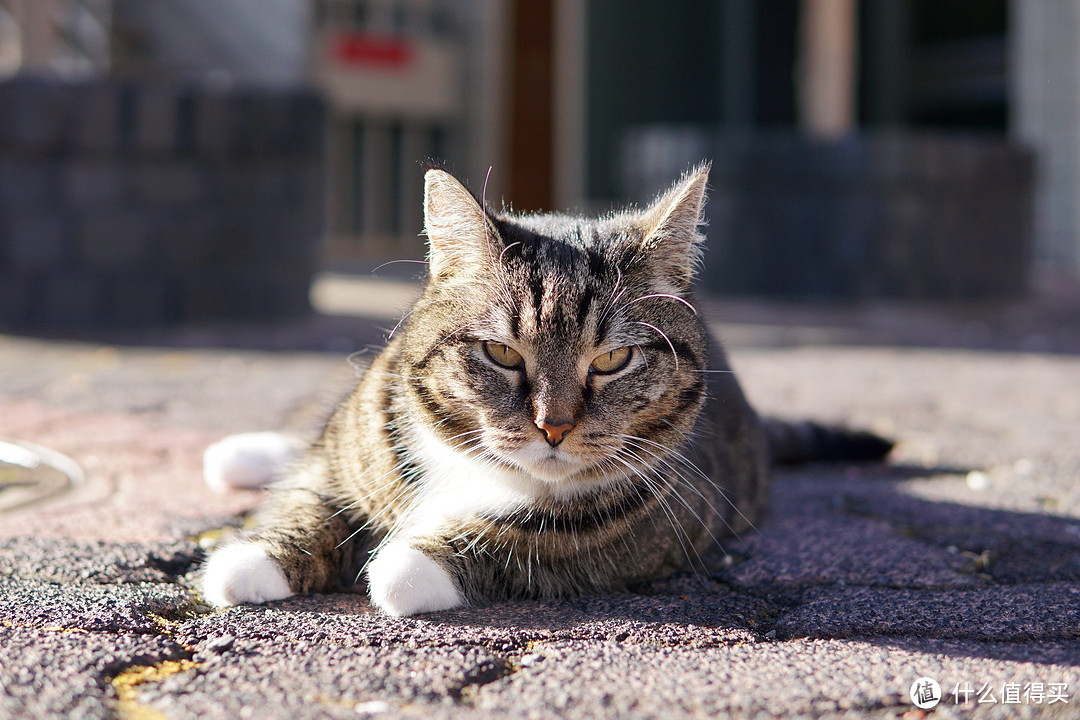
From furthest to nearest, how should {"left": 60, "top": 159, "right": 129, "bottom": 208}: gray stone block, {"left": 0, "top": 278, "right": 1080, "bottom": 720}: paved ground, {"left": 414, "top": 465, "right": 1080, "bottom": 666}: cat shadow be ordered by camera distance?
{"left": 60, "top": 159, "right": 129, "bottom": 208}: gray stone block
{"left": 414, "top": 465, "right": 1080, "bottom": 666}: cat shadow
{"left": 0, "top": 278, "right": 1080, "bottom": 720}: paved ground

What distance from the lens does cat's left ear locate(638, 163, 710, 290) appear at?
1.91m

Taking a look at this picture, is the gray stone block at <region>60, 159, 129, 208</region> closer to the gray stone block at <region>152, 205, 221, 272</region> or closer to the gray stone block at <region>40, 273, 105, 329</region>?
the gray stone block at <region>152, 205, 221, 272</region>

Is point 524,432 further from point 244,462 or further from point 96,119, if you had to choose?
point 96,119

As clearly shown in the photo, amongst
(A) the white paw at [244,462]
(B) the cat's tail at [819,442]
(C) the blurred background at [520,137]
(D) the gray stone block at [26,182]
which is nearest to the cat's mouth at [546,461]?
(C) the blurred background at [520,137]

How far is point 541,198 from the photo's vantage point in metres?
11.4

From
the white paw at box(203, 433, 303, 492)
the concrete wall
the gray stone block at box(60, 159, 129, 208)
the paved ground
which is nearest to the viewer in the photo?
the paved ground

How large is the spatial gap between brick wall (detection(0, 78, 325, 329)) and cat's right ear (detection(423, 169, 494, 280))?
3702 mm

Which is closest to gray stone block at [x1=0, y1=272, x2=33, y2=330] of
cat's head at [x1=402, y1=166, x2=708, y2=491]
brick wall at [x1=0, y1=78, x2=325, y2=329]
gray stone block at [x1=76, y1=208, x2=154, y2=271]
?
brick wall at [x1=0, y1=78, x2=325, y2=329]

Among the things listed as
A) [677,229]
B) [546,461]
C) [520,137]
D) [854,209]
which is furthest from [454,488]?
[520,137]

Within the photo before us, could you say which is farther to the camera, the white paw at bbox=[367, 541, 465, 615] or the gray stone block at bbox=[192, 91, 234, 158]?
the gray stone block at bbox=[192, 91, 234, 158]

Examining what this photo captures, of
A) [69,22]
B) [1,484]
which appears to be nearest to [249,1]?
[69,22]

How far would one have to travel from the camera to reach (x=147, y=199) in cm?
521

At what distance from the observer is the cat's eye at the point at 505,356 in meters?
1.81

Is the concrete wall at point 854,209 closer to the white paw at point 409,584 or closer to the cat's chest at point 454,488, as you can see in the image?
the cat's chest at point 454,488
